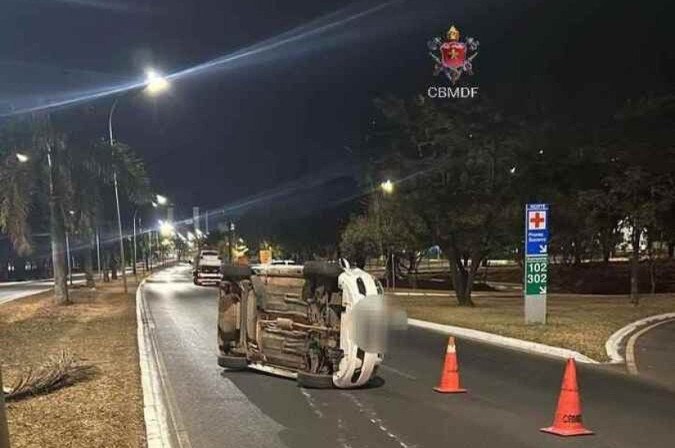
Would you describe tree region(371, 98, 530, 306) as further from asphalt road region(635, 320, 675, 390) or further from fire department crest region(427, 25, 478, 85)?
fire department crest region(427, 25, 478, 85)

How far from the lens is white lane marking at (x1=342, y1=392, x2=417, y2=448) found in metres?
7.77

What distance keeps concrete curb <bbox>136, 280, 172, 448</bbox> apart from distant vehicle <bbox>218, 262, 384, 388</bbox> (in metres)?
1.30

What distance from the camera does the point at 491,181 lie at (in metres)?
26.6

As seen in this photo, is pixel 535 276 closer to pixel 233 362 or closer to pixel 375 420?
pixel 233 362

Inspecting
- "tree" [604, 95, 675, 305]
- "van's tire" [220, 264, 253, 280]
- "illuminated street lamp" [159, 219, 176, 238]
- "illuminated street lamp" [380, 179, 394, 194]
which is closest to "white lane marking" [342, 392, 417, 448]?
"van's tire" [220, 264, 253, 280]

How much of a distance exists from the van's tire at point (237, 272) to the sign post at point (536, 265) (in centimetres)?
903

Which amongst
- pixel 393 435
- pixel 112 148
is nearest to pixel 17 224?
pixel 112 148

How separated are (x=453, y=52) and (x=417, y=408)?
4031 centimetres

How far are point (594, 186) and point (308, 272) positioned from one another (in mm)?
20895

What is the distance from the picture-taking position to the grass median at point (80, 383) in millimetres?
7680

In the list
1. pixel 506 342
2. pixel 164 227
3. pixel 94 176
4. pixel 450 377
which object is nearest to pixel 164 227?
pixel 164 227

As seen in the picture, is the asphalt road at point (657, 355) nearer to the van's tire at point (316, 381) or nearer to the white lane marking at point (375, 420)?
the white lane marking at point (375, 420)

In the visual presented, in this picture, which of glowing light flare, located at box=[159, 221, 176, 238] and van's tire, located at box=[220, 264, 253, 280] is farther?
glowing light flare, located at box=[159, 221, 176, 238]

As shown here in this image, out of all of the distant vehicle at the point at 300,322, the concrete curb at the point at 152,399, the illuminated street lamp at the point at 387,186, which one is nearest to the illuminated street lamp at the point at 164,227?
the illuminated street lamp at the point at 387,186
